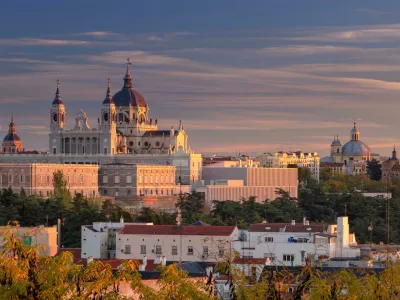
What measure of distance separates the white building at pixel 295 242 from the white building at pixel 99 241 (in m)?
5.71

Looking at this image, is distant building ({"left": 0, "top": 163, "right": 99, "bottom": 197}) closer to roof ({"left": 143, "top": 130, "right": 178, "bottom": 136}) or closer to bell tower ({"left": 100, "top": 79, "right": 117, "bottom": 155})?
bell tower ({"left": 100, "top": 79, "right": 117, "bottom": 155})

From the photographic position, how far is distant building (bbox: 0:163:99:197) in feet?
367

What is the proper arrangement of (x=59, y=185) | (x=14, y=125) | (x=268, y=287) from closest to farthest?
(x=268, y=287), (x=59, y=185), (x=14, y=125)

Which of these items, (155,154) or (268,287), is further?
(155,154)

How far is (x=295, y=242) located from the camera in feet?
183

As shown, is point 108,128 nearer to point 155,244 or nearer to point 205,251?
point 155,244

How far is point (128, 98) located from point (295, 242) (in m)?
85.7

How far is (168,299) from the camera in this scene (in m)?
24.5

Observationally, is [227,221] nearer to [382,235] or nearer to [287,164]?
[382,235]

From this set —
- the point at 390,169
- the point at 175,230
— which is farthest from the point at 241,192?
the point at 390,169

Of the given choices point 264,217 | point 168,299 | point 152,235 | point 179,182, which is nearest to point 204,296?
point 168,299

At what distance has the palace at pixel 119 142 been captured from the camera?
128125 mm

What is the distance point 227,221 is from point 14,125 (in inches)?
3122

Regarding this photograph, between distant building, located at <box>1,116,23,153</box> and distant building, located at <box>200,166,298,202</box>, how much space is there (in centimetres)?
2859
